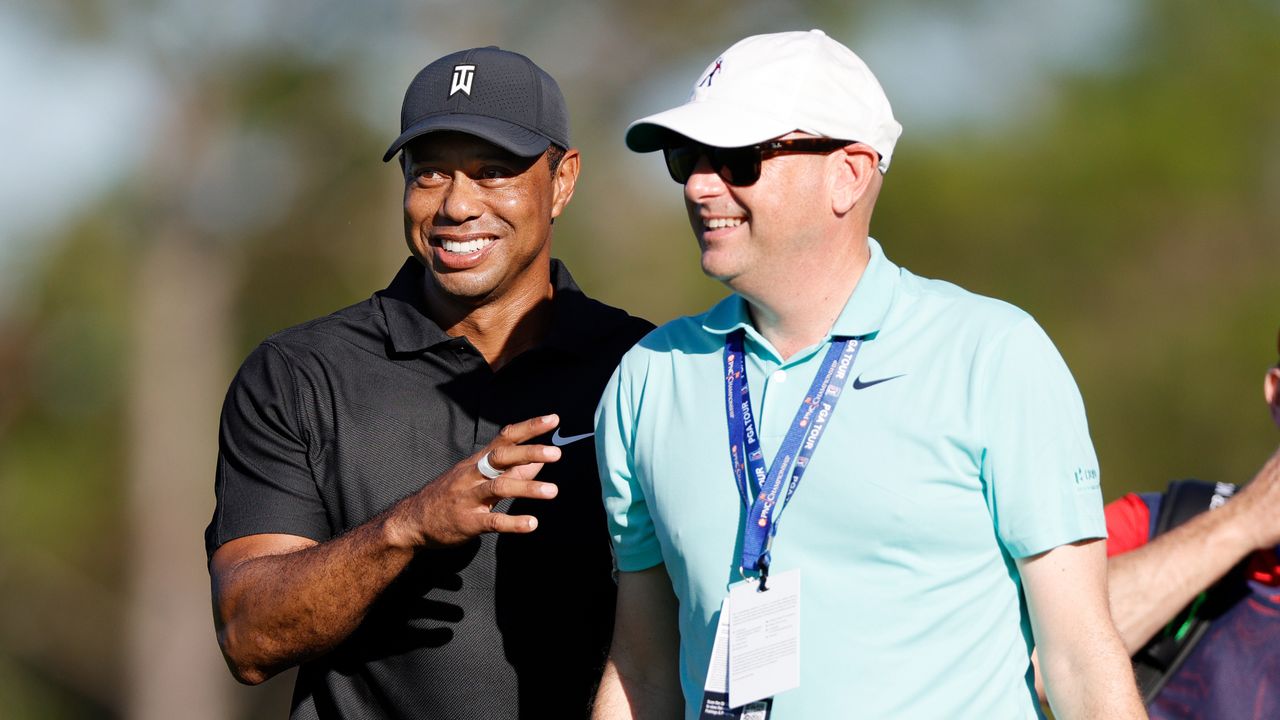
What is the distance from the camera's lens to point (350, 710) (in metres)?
3.79

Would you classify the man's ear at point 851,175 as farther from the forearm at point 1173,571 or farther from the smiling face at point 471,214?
the forearm at point 1173,571

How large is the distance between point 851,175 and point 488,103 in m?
1.23

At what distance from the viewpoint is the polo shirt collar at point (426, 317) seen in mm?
4035

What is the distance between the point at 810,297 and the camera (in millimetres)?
3205

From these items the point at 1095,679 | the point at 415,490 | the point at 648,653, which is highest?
the point at 415,490

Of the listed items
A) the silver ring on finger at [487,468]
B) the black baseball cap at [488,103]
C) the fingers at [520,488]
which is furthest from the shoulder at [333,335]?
the fingers at [520,488]

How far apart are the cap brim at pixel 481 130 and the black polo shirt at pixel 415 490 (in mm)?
500

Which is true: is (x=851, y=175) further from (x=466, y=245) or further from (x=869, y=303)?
(x=466, y=245)

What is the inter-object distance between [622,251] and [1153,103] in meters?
7.66

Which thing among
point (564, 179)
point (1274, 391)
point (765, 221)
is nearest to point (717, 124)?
point (765, 221)

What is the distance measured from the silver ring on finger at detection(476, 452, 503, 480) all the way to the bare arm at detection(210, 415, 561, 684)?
2 centimetres

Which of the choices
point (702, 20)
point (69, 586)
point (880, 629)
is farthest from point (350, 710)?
point (69, 586)

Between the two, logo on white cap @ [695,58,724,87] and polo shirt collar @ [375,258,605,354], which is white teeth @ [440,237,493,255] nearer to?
polo shirt collar @ [375,258,605,354]

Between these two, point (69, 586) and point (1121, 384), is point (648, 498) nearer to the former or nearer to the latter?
point (1121, 384)
